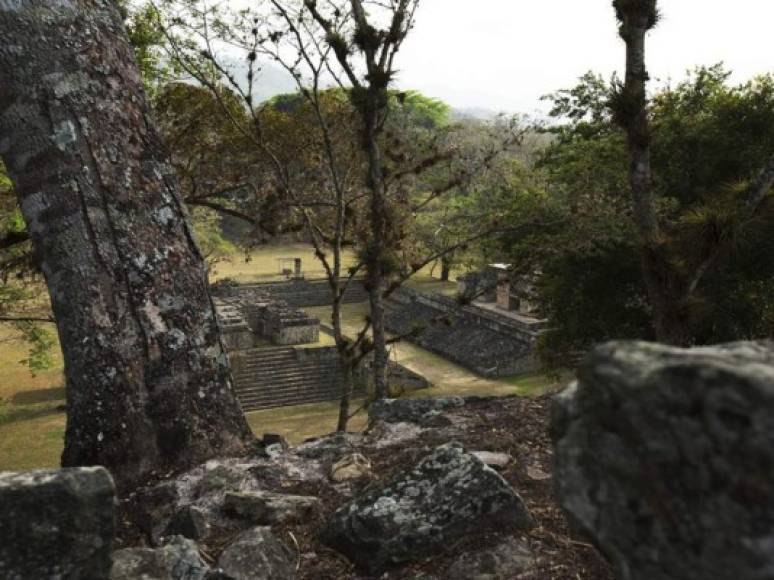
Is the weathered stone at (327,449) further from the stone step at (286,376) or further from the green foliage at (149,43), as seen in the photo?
the stone step at (286,376)

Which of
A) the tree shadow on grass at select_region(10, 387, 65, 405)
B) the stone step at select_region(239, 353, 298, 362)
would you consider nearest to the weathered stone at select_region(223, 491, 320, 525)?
the tree shadow on grass at select_region(10, 387, 65, 405)

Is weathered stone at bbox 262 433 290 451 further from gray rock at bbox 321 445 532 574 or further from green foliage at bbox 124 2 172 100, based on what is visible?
green foliage at bbox 124 2 172 100

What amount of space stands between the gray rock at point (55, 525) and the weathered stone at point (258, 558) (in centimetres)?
75

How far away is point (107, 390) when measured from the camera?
13.0 feet

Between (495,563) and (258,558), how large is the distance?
38.0 inches

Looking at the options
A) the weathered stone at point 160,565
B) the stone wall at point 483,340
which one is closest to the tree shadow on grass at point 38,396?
the stone wall at point 483,340

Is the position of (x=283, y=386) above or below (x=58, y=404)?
below

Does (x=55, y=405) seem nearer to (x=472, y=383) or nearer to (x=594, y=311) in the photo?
(x=472, y=383)

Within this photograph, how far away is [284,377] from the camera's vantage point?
26.8 meters

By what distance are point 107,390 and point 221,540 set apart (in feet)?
4.02

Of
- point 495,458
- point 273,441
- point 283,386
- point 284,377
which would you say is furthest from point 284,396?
point 495,458

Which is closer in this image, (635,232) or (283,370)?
(635,232)

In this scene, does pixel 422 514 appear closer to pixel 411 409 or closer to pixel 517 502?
pixel 517 502

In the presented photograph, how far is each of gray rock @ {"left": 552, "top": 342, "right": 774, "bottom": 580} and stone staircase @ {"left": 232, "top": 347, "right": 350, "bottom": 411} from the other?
2404 centimetres
